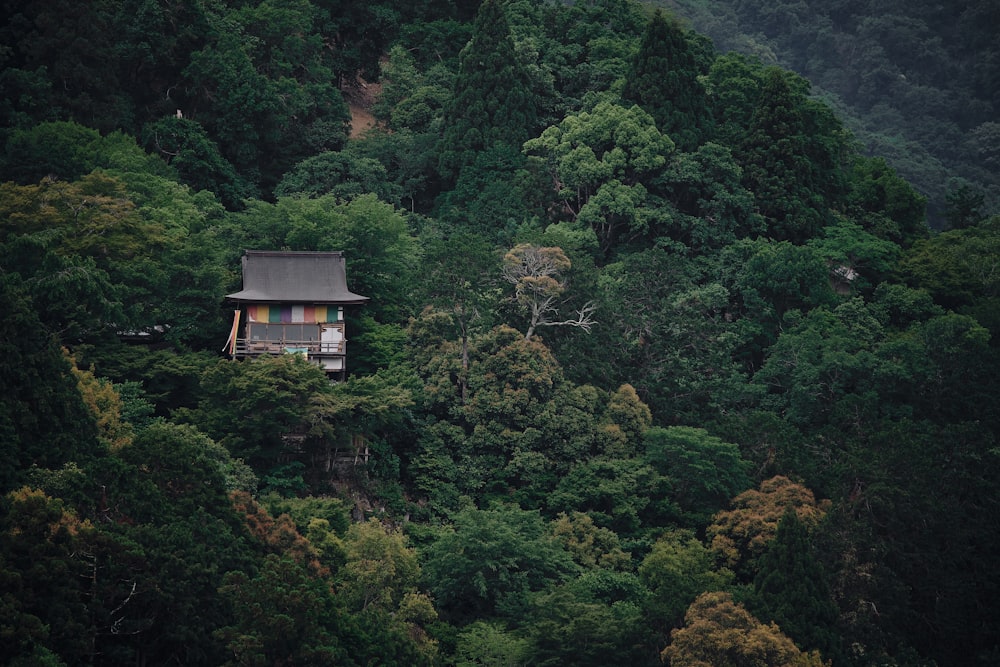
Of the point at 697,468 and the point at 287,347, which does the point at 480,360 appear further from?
the point at 697,468

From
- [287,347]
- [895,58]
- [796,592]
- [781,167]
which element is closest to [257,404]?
[287,347]

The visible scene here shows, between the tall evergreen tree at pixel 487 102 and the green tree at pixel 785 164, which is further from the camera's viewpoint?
the tall evergreen tree at pixel 487 102

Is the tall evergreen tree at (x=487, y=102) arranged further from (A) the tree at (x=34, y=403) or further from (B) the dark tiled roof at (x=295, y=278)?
(A) the tree at (x=34, y=403)

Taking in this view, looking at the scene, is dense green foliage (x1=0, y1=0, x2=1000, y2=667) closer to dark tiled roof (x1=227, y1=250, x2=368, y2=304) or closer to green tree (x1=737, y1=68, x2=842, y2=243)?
green tree (x1=737, y1=68, x2=842, y2=243)

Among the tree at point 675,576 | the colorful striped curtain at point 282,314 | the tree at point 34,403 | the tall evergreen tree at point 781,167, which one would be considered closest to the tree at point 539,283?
the colorful striped curtain at point 282,314

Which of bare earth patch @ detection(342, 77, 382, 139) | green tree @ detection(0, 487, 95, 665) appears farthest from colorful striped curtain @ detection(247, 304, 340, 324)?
bare earth patch @ detection(342, 77, 382, 139)

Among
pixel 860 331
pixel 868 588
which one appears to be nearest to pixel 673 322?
pixel 860 331

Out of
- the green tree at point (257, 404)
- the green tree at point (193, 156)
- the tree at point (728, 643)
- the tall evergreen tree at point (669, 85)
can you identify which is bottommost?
the tree at point (728, 643)
